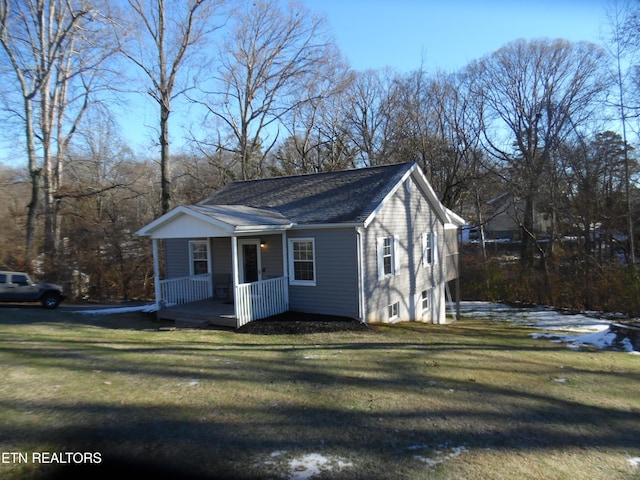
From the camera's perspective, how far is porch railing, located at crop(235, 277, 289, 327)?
11.0 m

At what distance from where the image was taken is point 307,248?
1238 centimetres

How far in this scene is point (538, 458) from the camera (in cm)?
432

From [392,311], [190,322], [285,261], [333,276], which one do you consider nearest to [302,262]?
[285,261]

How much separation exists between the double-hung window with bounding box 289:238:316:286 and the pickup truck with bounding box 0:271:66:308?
29.2 feet

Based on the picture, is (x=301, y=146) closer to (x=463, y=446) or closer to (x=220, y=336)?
(x=220, y=336)

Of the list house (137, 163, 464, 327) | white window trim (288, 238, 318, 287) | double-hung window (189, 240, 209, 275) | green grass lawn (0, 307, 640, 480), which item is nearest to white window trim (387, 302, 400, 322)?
house (137, 163, 464, 327)

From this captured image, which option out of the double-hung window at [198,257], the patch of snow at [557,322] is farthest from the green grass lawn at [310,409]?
the double-hung window at [198,257]

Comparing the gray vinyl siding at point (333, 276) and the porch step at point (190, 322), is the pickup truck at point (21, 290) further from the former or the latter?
the gray vinyl siding at point (333, 276)

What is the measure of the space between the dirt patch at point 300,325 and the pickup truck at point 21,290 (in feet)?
27.4

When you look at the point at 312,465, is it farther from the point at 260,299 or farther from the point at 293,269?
the point at 293,269

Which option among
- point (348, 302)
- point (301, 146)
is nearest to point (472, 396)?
point (348, 302)

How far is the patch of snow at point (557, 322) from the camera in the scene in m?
12.3

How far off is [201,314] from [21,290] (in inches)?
287

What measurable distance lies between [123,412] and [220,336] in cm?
510
